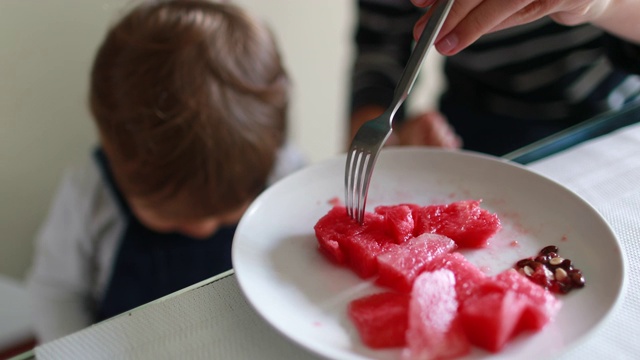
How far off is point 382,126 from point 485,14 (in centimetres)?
17

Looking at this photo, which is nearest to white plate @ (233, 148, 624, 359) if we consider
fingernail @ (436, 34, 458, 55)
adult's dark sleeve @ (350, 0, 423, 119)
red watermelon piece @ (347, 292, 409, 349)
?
red watermelon piece @ (347, 292, 409, 349)

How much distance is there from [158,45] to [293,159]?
1.71 feet

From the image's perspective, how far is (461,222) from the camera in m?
0.59

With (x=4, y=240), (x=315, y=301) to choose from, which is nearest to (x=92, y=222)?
(x=4, y=240)

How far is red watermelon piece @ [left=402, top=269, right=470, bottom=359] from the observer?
461 mm

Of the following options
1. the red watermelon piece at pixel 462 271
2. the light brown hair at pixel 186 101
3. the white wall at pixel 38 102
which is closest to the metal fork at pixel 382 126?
the red watermelon piece at pixel 462 271

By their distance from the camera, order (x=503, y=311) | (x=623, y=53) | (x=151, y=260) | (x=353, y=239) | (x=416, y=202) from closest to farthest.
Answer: (x=503, y=311) < (x=353, y=239) < (x=416, y=202) < (x=623, y=53) < (x=151, y=260)

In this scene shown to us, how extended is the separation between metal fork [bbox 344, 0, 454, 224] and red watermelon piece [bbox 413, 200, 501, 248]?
7 centimetres

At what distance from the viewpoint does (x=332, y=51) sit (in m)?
2.06

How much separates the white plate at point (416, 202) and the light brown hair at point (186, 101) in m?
0.34

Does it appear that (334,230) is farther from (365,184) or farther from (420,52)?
(420,52)

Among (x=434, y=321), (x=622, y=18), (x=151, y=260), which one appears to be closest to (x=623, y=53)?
(x=622, y=18)

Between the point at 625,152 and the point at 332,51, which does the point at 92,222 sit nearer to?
the point at 625,152

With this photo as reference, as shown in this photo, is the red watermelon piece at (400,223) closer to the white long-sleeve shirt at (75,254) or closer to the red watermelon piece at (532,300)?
the red watermelon piece at (532,300)
